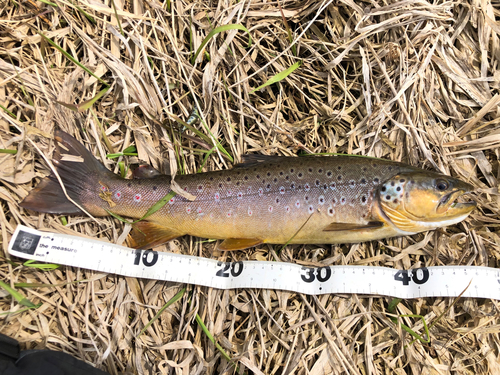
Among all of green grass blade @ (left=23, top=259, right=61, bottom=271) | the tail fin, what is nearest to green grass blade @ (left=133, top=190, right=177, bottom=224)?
the tail fin

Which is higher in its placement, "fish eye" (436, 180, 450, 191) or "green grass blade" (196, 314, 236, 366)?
"fish eye" (436, 180, 450, 191)

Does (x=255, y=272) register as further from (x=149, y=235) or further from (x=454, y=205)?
(x=454, y=205)

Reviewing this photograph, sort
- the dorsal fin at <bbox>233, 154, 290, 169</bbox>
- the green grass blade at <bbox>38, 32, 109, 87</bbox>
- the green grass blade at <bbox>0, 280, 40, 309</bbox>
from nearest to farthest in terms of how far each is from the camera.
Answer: the green grass blade at <bbox>0, 280, 40, 309</bbox>
the green grass blade at <bbox>38, 32, 109, 87</bbox>
the dorsal fin at <bbox>233, 154, 290, 169</bbox>

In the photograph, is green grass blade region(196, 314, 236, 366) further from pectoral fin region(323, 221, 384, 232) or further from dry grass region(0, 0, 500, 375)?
pectoral fin region(323, 221, 384, 232)

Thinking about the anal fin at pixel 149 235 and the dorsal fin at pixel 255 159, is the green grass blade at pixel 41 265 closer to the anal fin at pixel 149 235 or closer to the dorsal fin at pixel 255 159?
the anal fin at pixel 149 235

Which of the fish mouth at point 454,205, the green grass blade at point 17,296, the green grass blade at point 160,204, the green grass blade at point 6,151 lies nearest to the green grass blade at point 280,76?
the green grass blade at point 160,204

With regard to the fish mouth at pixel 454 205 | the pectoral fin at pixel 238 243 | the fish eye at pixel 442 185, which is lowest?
the pectoral fin at pixel 238 243

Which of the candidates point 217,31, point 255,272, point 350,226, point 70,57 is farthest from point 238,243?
point 70,57
